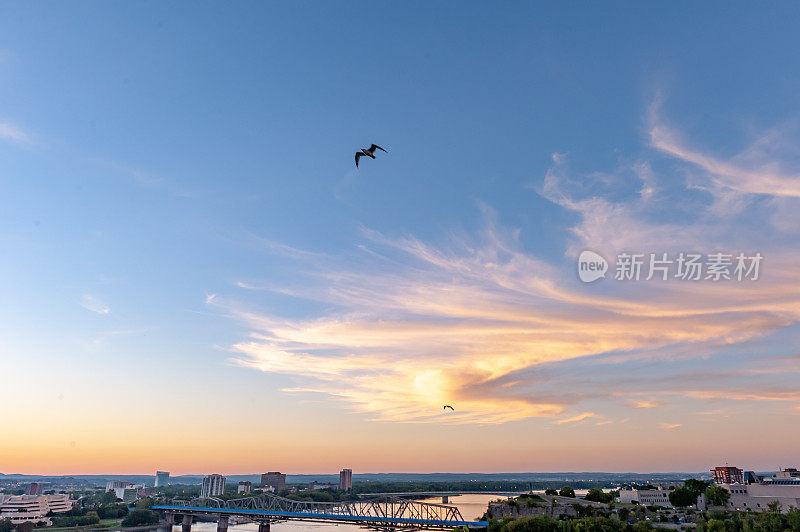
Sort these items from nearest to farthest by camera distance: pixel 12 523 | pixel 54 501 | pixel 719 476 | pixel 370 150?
pixel 370 150 → pixel 12 523 → pixel 719 476 → pixel 54 501

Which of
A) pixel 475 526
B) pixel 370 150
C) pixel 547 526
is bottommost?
pixel 475 526

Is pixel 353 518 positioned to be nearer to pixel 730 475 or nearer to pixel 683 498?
pixel 683 498

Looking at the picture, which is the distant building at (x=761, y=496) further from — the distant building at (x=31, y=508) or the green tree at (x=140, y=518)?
the distant building at (x=31, y=508)

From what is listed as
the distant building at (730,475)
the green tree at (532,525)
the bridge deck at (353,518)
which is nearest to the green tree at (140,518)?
the bridge deck at (353,518)

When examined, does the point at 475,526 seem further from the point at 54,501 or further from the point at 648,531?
the point at 54,501

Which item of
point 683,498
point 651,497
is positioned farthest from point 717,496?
point 651,497

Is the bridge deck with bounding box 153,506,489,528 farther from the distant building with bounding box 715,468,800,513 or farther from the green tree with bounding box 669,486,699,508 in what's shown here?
the distant building with bounding box 715,468,800,513

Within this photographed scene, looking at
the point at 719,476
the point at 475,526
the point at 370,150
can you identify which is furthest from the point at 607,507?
the point at 370,150
